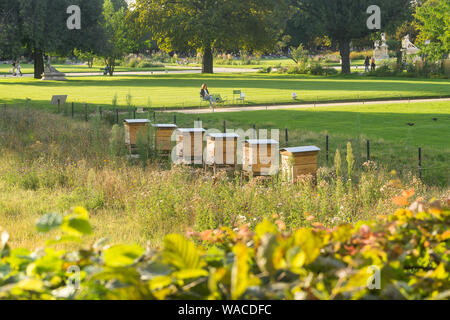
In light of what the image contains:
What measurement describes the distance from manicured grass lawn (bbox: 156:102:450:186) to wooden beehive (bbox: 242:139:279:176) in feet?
10.9

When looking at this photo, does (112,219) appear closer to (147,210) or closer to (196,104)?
(147,210)

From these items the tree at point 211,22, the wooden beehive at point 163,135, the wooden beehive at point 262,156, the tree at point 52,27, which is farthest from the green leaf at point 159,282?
the tree at point 211,22

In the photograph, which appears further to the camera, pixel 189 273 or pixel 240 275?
pixel 189 273

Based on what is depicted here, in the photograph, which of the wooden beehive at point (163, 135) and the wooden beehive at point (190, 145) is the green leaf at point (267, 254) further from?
the wooden beehive at point (163, 135)

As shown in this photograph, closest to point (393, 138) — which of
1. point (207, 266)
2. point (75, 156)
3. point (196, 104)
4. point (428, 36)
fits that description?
point (75, 156)

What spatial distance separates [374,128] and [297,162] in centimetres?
1026

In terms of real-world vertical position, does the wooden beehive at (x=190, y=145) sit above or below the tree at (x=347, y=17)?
below

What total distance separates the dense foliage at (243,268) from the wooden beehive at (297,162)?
28.9 ft

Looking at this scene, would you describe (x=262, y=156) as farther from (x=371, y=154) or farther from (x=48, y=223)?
(x=48, y=223)

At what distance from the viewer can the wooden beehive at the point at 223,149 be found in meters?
13.2

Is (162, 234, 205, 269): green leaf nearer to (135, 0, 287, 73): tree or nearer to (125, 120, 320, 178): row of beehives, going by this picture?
(125, 120, 320, 178): row of beehives

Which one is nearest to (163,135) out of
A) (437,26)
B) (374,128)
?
(374,128)

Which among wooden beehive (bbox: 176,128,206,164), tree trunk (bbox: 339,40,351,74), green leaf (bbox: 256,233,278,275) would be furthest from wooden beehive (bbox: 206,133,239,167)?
tree trunk (bbox: 339,40,351,74)

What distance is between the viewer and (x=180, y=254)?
265cm
